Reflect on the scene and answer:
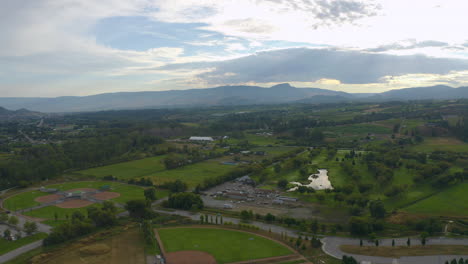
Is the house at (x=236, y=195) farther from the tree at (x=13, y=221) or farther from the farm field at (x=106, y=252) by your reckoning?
the tree at (x=13, y=221)

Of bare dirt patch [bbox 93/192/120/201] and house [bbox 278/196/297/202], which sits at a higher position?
house [bbox 278/196/297/202]

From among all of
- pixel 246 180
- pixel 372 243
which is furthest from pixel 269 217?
pixel 246 180

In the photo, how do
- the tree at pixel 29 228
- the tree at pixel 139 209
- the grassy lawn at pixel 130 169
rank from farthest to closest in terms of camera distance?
the grassy lawn at pixel 130 169 < the tree at pixel 139 209 < the tree at pixel 29 228

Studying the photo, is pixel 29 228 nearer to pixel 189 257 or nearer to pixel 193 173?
pixel 189 257

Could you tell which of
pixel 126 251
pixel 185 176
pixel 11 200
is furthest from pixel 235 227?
pixel 11 200

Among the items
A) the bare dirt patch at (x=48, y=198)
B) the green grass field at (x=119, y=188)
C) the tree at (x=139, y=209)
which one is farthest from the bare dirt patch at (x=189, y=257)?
the bare dirt patch at (x=48, y=198)

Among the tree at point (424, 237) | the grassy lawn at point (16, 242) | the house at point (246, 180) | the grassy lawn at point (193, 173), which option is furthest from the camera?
the grassy lawn at point (193, 173)

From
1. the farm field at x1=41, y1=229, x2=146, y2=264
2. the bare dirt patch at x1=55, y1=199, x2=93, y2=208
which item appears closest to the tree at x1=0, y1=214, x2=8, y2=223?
the bare dirt patch at x1=55, y1=199, x2=93, y2=208

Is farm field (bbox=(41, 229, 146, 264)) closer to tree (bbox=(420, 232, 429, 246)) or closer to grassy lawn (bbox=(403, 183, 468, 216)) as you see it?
tree (bbox=(420, 232, 429, 246))
